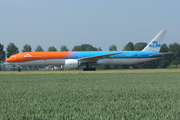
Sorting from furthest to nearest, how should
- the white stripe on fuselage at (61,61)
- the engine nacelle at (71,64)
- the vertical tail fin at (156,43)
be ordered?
1. the vertical tail fin at (156,43)
2. the white stripe on fuselage at (61,61)
3. the engine nacelle at (71,64)

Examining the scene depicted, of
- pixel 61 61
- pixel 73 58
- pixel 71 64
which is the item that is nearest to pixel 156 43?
pixel 73 58

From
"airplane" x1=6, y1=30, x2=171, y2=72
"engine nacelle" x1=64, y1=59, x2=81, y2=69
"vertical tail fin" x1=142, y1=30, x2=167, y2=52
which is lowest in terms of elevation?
"engine nacelle" x1=64, y1=59, x2=81, y2=69

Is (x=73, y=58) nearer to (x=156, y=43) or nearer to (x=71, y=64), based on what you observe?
(x=71, y=64)

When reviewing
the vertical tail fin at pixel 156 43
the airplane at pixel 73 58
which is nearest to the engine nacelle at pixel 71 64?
the airplane at pixel 73 58

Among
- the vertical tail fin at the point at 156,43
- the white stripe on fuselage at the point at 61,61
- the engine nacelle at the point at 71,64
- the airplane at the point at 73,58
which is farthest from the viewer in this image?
the vertical tail fin at the point at 156,43

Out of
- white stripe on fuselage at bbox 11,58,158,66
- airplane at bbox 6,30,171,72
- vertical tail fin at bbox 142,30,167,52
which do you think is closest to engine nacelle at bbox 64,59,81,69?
airplane at bbox 6,30,171,72

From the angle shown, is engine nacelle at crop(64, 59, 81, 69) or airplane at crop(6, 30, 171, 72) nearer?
engine nacelle at crop(64, 59, 81, 69)

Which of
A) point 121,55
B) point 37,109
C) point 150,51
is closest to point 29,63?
point 121,55

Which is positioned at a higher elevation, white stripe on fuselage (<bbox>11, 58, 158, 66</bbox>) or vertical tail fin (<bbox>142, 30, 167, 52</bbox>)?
vertical tail fin (<bbox>142, 30, 167, 52</bbox>)

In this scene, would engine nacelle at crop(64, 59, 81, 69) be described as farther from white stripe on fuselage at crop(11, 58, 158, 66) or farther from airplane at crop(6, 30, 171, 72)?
white stripe on fuselage at crop(11, 58, 158, 66)

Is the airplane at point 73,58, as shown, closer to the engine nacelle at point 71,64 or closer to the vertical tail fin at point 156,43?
the engine nacelle at point 71,64

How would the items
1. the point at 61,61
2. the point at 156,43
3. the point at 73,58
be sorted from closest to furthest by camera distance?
the point at 61,61
the point at 73,58
the point at 156,43

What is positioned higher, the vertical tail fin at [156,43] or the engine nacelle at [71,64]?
the vertical tail fin at [156,43]

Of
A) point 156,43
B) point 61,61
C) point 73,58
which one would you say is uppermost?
point 156,43
